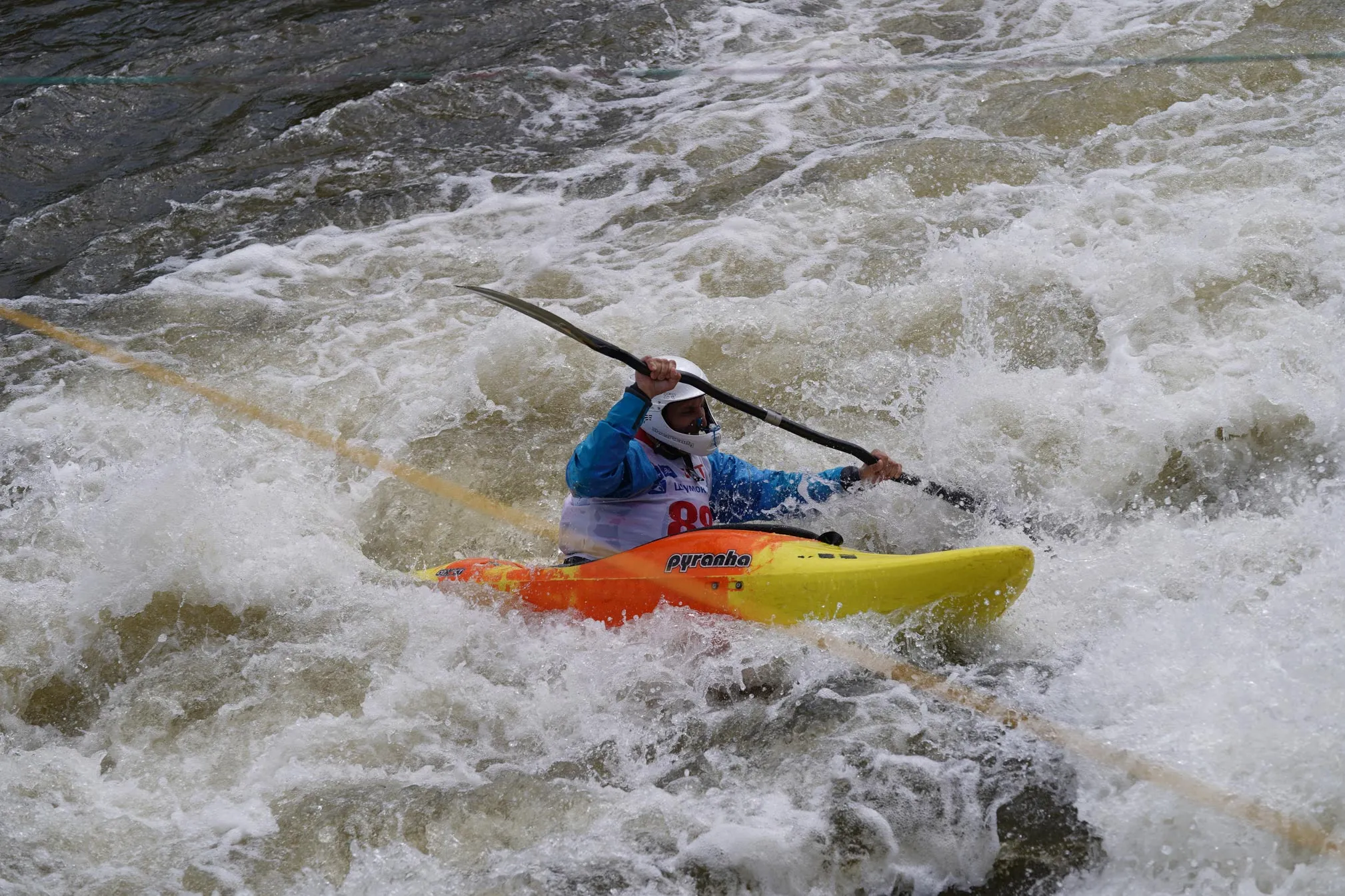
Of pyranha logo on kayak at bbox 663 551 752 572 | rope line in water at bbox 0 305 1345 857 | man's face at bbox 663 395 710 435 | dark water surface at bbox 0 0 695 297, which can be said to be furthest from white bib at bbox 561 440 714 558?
dark water surface at bbox 0 0 695 297

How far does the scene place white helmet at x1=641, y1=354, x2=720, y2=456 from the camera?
15.8ft

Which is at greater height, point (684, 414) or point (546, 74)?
point (546, 74)

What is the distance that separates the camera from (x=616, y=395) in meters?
6.66

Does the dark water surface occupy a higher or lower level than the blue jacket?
higher

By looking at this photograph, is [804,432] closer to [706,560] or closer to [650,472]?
[650,472]

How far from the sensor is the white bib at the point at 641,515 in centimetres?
489

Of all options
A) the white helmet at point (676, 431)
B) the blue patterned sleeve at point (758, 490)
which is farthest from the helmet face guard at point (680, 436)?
the blue patterned sleeve at point (758, 490)

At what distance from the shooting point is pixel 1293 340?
18.7ft

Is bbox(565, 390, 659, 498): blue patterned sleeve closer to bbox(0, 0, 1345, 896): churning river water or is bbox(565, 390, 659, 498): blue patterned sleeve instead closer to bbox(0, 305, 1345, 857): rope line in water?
bbox(0, 0, 1345, 896): churning river water

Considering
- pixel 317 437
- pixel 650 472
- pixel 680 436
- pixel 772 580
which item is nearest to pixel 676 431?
pixel 680 436

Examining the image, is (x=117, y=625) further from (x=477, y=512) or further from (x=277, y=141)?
(x=277, y=141)

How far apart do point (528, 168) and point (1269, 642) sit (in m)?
7.05

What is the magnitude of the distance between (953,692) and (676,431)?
159cm

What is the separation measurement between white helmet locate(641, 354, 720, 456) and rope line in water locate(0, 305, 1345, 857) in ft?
3.10
